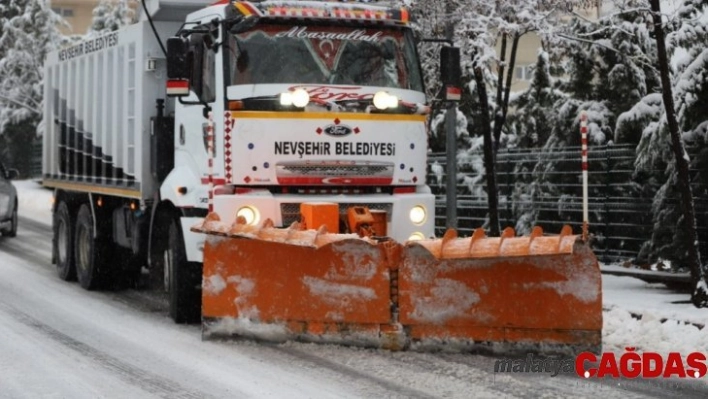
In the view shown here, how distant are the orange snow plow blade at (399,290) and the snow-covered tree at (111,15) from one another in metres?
29.9

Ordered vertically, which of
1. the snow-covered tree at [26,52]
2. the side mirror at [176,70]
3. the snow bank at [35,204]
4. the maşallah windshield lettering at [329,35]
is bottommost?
the snow bank at [35,204]

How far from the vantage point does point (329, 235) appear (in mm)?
9281

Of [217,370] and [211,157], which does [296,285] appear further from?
[211,157]

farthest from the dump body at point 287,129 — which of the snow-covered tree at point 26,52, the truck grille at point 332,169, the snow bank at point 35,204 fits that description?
the snow-covered tree at point 26,52

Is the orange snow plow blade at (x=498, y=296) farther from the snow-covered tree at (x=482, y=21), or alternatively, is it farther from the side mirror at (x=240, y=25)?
the snow-covered tree at (x=482, y=21)

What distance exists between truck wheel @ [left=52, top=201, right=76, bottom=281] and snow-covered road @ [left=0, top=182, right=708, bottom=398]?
3.39 meters

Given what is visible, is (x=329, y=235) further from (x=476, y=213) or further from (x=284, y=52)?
(x=476, y=213)

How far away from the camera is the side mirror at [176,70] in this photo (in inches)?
417

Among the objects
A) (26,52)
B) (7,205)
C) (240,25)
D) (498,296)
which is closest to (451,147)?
(240,25)

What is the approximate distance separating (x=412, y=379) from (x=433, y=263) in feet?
4.16

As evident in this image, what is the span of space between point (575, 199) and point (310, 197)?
865cm

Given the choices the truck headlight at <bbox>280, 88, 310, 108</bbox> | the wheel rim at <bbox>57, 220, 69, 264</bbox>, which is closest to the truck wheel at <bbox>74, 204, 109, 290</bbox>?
the wheel rim at <bbox>57, 220, 69, 264</bbox>

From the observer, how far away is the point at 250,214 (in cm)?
1034

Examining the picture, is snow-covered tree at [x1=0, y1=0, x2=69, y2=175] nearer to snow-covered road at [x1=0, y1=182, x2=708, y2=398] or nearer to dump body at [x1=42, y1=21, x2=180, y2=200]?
dump body at [x1=42, y1=21, x2=180, y2=200]
